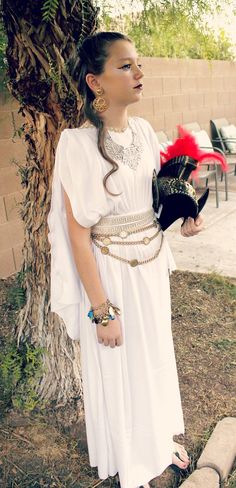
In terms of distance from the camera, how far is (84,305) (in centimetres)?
189

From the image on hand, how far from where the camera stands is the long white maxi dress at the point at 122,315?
1.69 metres

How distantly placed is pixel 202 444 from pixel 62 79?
1.77m

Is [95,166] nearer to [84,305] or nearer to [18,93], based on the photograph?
[84,305]

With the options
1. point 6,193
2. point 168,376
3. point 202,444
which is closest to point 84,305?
point 168,376

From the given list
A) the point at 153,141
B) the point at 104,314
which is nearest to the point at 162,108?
the point at 153,141

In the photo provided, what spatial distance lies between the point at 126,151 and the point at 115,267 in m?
0.40

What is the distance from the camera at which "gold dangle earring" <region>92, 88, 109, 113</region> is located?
66.8 inches

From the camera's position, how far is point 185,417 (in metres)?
2.58

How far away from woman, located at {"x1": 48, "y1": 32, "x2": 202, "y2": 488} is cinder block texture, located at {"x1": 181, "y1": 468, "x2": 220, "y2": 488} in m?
0.16

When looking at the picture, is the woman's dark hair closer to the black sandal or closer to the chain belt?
the chain belt

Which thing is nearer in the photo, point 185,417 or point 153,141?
point 153,141

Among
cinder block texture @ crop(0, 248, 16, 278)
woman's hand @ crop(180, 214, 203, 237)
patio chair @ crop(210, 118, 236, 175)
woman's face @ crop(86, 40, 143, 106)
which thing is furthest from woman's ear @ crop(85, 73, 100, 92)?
patio chair @ crop(210, 118, 236, 175)

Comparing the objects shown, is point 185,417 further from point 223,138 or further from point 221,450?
point 223,138

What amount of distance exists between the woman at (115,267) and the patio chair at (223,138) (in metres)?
6.51
